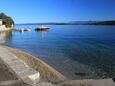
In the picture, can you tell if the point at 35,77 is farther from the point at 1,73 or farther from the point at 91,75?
the point at 91,75

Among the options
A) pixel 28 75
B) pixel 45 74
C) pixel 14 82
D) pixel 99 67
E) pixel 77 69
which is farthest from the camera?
pixel 99 67

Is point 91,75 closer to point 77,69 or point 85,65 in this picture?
point 77,69

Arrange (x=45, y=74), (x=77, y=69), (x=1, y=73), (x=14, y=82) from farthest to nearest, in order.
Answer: (x=77, y=69)
(x=45, y=74)
(x=1, y=73)
(x=14, y=82)

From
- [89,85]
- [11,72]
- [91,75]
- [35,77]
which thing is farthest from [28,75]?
[91,75]

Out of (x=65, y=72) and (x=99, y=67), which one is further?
(x=99, y=67)

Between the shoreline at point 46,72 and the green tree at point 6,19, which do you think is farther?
the green tree at point 6,19

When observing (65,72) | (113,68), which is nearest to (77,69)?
(65,72)

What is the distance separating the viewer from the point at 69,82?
11711 millimetres

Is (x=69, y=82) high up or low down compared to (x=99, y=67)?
up

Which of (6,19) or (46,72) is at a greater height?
(6,19)

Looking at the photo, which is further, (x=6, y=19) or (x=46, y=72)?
(x=6, y=19)

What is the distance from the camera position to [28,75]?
1223cm

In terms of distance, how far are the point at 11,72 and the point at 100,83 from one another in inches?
193

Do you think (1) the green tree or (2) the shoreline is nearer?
(2) the shoreline
